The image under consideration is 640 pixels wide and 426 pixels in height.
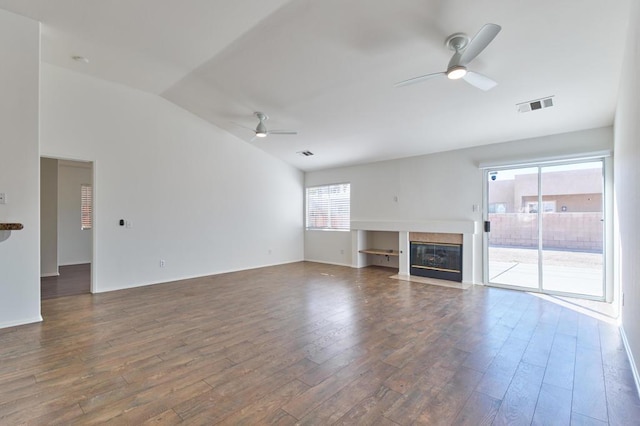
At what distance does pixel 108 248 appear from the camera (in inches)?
199

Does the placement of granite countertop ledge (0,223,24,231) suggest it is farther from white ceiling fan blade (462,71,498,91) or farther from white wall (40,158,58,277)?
white ceiling fan blade (462,71,498,91)

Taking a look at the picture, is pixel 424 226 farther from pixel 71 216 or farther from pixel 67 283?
pixel 71 216

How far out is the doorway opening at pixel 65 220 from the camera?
6.26m

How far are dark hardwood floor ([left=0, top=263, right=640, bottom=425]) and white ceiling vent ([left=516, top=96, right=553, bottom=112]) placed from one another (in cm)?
277

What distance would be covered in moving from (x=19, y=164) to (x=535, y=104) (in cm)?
654

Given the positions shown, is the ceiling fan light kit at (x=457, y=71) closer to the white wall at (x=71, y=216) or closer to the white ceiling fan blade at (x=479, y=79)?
the white ceiling fan blade at (x=479, y=79)

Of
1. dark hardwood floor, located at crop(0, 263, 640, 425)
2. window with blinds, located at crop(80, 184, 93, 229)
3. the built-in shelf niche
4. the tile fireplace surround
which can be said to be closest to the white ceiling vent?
the tile fireplace surround

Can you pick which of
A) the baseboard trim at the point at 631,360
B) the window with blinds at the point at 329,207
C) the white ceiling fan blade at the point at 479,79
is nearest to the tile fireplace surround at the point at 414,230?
the window with blinds at the point at 329,207

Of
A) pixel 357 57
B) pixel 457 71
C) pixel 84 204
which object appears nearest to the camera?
pixel 457 71

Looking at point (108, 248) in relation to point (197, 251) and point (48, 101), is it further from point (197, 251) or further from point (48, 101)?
point (48, 101)

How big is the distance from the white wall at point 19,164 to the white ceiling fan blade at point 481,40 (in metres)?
4.79

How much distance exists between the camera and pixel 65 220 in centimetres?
744

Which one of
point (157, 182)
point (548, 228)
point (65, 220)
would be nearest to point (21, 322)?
Result: point (157, 182)

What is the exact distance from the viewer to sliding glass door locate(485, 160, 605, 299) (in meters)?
4.57
